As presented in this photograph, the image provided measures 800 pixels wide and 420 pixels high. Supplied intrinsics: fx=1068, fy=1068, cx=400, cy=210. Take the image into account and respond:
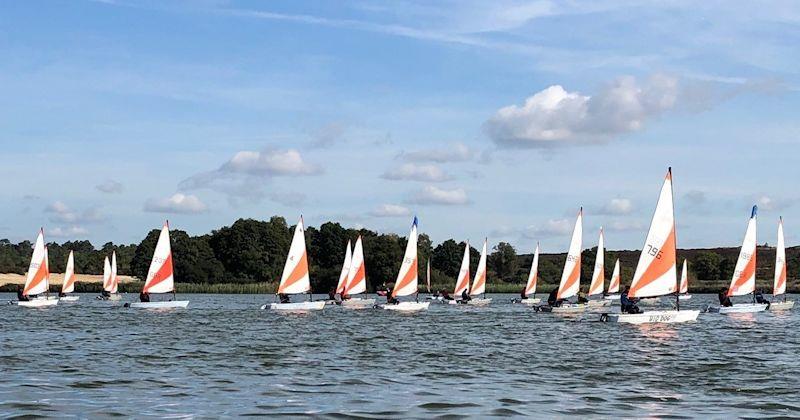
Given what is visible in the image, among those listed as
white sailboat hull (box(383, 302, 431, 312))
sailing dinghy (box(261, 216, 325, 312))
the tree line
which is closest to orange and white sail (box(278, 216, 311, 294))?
sailing dinghy (box(261, 216, 325, 312))

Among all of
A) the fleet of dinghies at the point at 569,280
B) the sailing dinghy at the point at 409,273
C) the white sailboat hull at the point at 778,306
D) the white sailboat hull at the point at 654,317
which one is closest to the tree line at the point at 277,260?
the fleet of dinghies at the point at 569,280

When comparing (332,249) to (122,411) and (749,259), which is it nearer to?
(749,259)

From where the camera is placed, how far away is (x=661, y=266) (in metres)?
47.4

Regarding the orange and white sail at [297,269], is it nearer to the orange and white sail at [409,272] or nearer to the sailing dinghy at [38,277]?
the orange and white sail at [409,272]

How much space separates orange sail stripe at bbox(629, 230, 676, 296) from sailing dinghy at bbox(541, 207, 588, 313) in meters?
20.0

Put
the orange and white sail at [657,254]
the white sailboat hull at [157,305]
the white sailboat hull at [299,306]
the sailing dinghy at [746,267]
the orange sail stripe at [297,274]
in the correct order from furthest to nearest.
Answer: the orange sail stripe at [297,274] → the white sailboat hull at [157,305] → the white sailboat hull at [299,306] → the sailing dinghy at [746,267] → the orange and white sail at [657,254]

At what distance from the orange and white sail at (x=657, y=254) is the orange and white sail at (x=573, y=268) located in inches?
850

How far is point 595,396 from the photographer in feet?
76.3

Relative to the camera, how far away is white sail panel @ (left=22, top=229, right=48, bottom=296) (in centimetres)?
7794

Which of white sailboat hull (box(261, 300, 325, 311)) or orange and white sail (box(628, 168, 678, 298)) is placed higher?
orange and white sail (box(628, 168, 678, 298))

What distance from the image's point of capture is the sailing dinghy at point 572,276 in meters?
67.8

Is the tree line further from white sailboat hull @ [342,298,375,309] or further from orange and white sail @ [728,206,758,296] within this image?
orange and white sail @ [728,206,758,296]

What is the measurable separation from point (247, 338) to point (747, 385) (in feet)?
71.3

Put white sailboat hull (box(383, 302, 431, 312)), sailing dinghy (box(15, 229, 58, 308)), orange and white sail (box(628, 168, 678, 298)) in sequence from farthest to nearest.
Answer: sailing dinghy (box(15, 229, 58, 308)) < white sailboat hull (box(383, 302, 431, 312)) < orange and white sail (box(628, 168, 678, 298))
